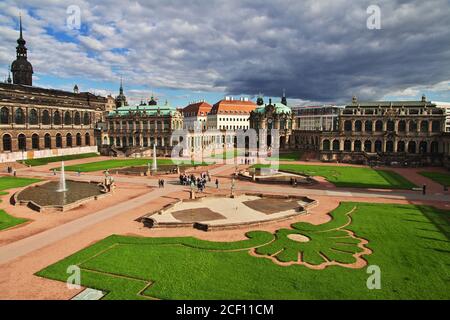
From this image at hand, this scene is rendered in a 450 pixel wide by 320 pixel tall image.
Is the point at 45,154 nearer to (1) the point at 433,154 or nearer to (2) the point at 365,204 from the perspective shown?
(2) the point at 365,204

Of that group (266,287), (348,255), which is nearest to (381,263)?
(348,255)

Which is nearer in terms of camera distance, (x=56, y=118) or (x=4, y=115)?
(x=4, y=115)

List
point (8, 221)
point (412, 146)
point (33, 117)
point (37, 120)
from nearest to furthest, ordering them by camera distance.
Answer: point (8, 221), point (33, 117), point (37, 120), point (412, 146)

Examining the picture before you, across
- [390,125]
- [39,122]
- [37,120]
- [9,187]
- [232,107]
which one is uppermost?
[232,107]

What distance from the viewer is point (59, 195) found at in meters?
46.2

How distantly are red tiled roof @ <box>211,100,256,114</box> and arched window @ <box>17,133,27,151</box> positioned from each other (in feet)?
319

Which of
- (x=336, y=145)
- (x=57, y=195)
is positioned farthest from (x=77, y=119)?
(x=336, y=145)

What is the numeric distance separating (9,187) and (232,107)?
132869 millimetres

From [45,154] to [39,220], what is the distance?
6918cm

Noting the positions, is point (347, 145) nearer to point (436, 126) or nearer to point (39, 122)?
point (436, 126)

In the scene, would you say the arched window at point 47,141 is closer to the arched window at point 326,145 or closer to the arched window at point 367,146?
the arched window at point 326,145

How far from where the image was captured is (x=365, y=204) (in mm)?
41219

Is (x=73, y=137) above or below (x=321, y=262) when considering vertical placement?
above

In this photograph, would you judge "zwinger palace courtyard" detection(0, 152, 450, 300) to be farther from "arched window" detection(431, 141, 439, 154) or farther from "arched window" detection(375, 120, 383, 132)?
"arched window" detection(375, 120, 383, 132)
